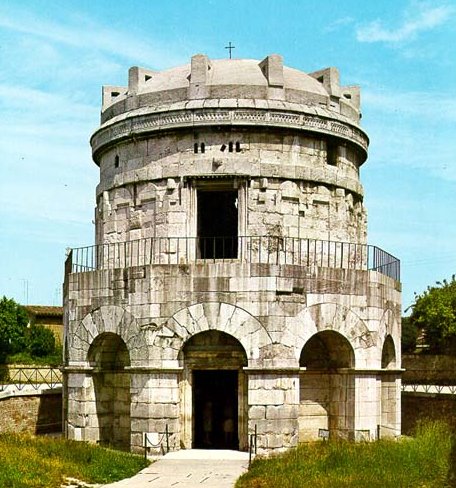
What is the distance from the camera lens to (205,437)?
20531 millimetres

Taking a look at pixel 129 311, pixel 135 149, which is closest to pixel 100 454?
pixel 129 311

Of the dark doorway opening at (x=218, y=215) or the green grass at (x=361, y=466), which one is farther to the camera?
the dark doorway opening at (x=218, y=215)

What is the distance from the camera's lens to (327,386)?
2023 centimetres

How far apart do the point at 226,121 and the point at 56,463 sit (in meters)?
9.37

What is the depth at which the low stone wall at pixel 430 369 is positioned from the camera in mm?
38062

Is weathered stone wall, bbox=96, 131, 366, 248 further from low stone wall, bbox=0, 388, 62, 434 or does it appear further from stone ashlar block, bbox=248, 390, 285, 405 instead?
low stone wall, bbox=0, 388, 62, 434

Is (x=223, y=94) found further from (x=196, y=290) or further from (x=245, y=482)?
(x=245, y=482)

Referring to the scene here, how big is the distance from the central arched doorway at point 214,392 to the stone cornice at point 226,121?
5435mm

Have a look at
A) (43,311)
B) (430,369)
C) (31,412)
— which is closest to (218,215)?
(31,412)

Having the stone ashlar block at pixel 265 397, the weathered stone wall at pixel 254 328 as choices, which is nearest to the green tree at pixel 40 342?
the weathered stone wall at pixel 254 328

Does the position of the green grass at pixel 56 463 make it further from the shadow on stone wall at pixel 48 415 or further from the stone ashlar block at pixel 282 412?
the shadow on stone wall at pixel 48 415

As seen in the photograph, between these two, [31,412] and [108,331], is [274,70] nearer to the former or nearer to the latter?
[108,331]

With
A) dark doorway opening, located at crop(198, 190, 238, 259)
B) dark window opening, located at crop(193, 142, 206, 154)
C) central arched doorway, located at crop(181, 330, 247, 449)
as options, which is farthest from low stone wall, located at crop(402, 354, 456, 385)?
dark window opening, located at crop(193, 142, 206, 154)

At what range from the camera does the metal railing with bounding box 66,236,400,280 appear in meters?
20.5
